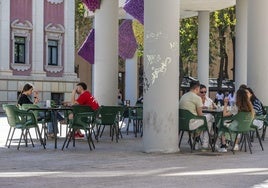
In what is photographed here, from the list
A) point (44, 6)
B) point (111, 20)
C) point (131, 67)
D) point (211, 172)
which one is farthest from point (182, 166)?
point (44, 6)

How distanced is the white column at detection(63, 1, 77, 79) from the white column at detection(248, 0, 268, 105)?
3042 cm

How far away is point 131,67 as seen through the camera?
31781 millimetres

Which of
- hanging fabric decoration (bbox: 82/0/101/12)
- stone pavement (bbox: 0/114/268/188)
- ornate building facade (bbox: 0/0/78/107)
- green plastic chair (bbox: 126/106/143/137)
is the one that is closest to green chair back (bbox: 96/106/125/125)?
stone pavement (bbox: 0/114/268/188)

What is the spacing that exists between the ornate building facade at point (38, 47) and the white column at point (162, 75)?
31.9 metres

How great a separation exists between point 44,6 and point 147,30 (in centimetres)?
3490

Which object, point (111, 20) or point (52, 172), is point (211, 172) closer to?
point (52, 172)

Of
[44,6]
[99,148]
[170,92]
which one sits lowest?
[99,148]

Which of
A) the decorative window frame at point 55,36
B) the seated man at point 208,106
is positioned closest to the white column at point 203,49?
the seated man at point 208,106

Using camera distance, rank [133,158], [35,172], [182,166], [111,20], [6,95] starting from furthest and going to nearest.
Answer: [6,95] → [111,20] → [133,158] → [182,166] → [35,172]

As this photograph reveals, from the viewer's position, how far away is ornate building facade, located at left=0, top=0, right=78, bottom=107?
45.4 m

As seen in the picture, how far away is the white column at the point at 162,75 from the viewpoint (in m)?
14.1

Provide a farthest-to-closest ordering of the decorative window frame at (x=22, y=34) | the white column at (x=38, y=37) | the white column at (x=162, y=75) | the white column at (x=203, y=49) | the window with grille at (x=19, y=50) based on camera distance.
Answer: the white column at (x=38, y=37)
the window with grille at (x=19, y=50)
the decorative window frame at (x=22, y=34)
the white column at (x=203, y=49)
the white column at (x=162, y=75)

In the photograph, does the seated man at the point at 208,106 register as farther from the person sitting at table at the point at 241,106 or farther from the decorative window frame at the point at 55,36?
the decorative window frame at the point at 55,36

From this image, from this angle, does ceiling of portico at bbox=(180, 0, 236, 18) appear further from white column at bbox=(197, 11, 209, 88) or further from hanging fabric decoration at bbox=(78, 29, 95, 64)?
hanging fabric decoration at bbox=(78, 29, 95, 64)
